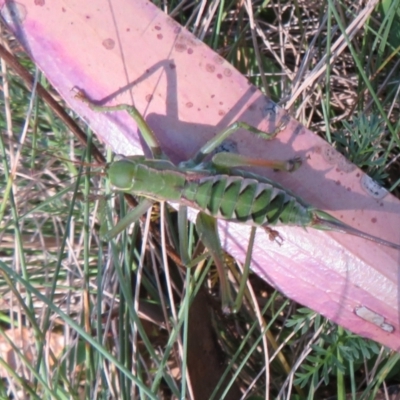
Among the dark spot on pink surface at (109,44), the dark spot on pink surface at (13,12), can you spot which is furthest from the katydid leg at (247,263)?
the dark spot on pink surface at (13,12)

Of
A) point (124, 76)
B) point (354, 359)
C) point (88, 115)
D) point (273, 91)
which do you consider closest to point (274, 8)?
point (273, 91)

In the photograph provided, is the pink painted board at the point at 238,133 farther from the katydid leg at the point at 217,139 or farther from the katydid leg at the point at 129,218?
the katydid leg at the point at 129,218

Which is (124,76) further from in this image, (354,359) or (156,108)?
(354,359)

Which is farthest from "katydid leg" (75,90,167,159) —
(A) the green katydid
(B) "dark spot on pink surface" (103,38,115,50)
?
(B) "dark spot on pink surface" (103,38,115,50)

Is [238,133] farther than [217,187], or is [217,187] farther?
[238,133]

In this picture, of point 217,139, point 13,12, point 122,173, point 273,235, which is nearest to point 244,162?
point 217,139

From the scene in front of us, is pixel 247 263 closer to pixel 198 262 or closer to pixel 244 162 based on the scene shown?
pixel 198 262

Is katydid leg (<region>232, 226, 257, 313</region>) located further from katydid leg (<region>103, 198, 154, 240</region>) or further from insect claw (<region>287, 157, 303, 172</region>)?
katydid leg (<region>103, 198, 154, 240</region>)
